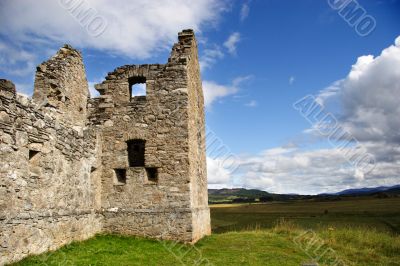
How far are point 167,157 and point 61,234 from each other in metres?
4.48

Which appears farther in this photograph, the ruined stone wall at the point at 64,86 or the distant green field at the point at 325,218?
the distant green field at the point at 325,218

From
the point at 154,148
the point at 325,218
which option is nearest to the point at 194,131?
the point at 154,148

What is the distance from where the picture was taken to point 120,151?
13383 millimetres

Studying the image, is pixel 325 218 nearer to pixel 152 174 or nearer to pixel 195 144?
pixel 195 144

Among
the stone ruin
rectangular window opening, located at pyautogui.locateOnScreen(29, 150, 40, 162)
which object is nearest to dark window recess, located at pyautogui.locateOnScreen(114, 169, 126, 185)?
the stone ruin

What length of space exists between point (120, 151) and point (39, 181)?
4.56 m

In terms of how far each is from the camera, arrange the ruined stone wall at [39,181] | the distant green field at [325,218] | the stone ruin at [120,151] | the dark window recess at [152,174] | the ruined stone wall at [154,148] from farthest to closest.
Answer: the distant green field at [325,218], the dark window recess at [152,174], the ruined stone wall at [154,148], the stone ruin at [120,151], the ruined stone wall at [39,181]

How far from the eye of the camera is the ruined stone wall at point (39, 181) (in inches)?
298

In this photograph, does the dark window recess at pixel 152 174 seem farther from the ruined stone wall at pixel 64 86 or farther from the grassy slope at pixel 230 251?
the ruined stone wall at pixel 64 86

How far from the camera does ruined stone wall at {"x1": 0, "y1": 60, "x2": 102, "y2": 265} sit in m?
7.56

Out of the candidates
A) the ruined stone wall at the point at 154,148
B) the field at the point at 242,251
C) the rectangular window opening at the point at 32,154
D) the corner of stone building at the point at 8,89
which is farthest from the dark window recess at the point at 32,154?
the ruined stone wall at the point at 154,148

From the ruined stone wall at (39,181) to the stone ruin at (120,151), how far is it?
0.14ft

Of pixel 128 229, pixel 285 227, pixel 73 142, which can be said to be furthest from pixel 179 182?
pixel 285 227

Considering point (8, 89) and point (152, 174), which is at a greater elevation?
point (8, 89)
